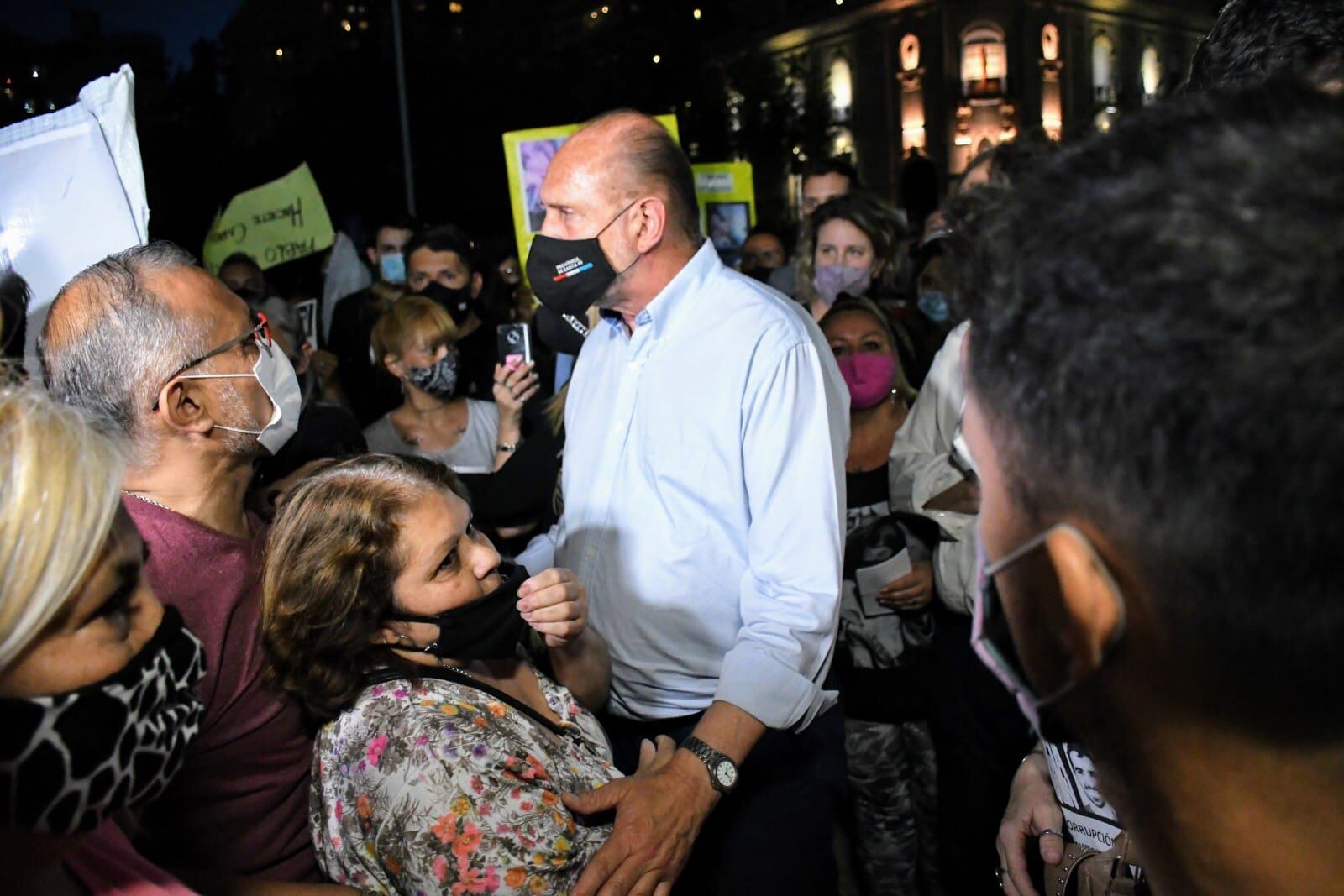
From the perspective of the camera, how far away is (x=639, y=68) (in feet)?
85.4

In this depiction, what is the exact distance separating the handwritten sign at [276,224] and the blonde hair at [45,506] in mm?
5065

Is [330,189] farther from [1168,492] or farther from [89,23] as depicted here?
[1168,492]

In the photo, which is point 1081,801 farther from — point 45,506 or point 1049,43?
point 1049,43

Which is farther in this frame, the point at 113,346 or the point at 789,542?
the point at 789,542

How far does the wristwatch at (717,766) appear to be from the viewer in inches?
87.4

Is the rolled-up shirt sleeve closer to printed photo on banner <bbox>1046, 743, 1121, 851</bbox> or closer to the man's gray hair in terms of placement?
printed photo on banner <bbox>1046, 743, 1121, 851</bbox>

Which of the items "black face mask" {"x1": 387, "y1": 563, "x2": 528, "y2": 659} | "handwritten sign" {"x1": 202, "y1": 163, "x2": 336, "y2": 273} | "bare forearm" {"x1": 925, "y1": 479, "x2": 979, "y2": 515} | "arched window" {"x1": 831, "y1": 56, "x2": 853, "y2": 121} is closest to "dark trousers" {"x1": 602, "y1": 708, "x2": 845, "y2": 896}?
"black face mask" {"x1": 387, "y1": 563, "x2": 528, "y2": 659}

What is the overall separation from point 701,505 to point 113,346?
1.39 meters

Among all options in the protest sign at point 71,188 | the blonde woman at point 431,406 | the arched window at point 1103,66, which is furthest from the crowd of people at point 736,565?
the arched window at point 1103,66

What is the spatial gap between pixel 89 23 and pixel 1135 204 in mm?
5120

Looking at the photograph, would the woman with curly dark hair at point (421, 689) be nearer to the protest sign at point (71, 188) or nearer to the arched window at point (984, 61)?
the protest sign at point (71, 188)

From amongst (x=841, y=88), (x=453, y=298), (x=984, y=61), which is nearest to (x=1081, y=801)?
(x=453, y=298)

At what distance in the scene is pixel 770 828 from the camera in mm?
2684

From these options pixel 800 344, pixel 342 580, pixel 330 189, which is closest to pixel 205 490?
pixel 342 580
